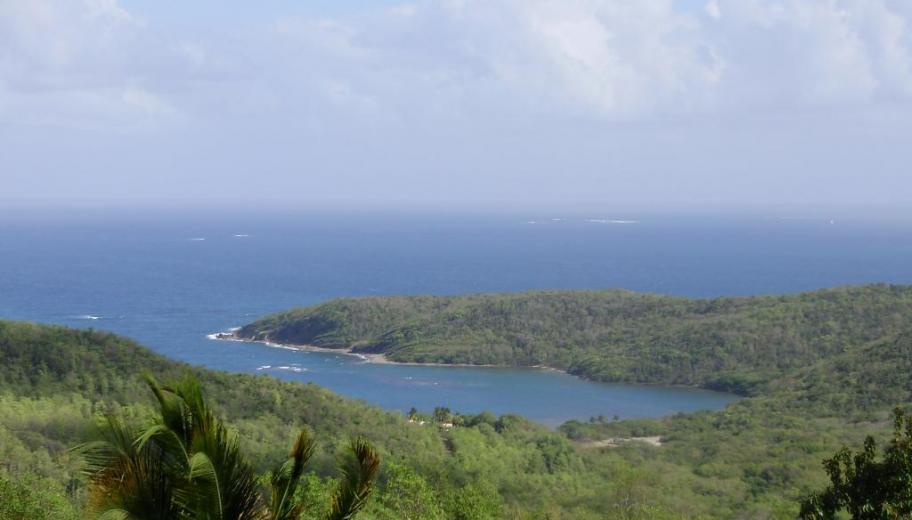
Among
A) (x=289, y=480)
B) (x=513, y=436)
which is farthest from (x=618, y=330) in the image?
(x=289, y=480)

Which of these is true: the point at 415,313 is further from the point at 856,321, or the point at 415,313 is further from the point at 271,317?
the point at 856,321

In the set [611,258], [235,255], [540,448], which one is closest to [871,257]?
[611,258]

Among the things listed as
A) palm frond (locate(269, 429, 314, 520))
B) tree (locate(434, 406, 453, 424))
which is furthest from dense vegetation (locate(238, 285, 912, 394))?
palm frond (locate(269, 429, 314, 520))

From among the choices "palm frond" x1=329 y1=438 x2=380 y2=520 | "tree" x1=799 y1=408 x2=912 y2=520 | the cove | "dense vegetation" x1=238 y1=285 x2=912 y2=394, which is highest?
"palm frond" x1=329 y1=438 x2=380 y2=520

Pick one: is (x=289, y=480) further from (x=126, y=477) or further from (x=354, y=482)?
(x=126, y=477)

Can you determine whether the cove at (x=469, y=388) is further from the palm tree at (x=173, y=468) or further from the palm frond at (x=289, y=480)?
the palm tree at (x=173, y=468)

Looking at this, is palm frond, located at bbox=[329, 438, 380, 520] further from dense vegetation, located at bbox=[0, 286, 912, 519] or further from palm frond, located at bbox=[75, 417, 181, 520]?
dense vegetation, located at bbox=[0, 286, 912, 519]
